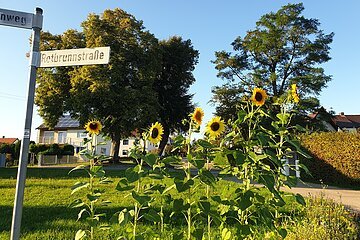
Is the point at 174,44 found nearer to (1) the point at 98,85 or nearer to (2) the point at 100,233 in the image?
(1) the point at 98,85

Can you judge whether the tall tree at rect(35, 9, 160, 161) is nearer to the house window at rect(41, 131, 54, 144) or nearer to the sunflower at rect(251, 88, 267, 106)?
the sunflower at rect(251, 88, 267, 106)

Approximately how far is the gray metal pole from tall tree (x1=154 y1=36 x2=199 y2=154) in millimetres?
23892

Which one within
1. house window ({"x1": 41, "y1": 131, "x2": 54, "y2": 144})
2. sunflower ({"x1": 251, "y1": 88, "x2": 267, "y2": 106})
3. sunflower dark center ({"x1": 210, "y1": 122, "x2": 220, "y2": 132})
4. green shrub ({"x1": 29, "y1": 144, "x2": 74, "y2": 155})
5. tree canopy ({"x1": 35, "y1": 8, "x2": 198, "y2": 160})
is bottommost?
green shrub ({"x1": 29, "y1": 144, "x2": 74, "y2": 155})

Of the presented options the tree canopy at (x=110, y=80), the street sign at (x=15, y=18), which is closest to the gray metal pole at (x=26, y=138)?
the street sign at (x=15, y=18)

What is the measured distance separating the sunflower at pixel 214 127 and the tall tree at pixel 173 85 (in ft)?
79.2

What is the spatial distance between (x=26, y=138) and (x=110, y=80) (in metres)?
19.7

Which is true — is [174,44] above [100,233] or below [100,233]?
above

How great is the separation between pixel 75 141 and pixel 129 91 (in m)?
29.5

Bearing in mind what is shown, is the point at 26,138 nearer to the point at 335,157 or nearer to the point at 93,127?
the point at 93,127

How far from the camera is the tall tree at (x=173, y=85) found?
2656 cm

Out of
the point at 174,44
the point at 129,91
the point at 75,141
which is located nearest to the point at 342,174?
the point at 129,91

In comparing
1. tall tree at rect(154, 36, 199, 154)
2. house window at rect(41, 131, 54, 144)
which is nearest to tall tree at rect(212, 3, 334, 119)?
tall tree at rect(154, 36, 199, 154)

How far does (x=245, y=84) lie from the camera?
26.9 m

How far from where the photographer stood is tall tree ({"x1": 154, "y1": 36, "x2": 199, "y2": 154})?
87.1 ft
